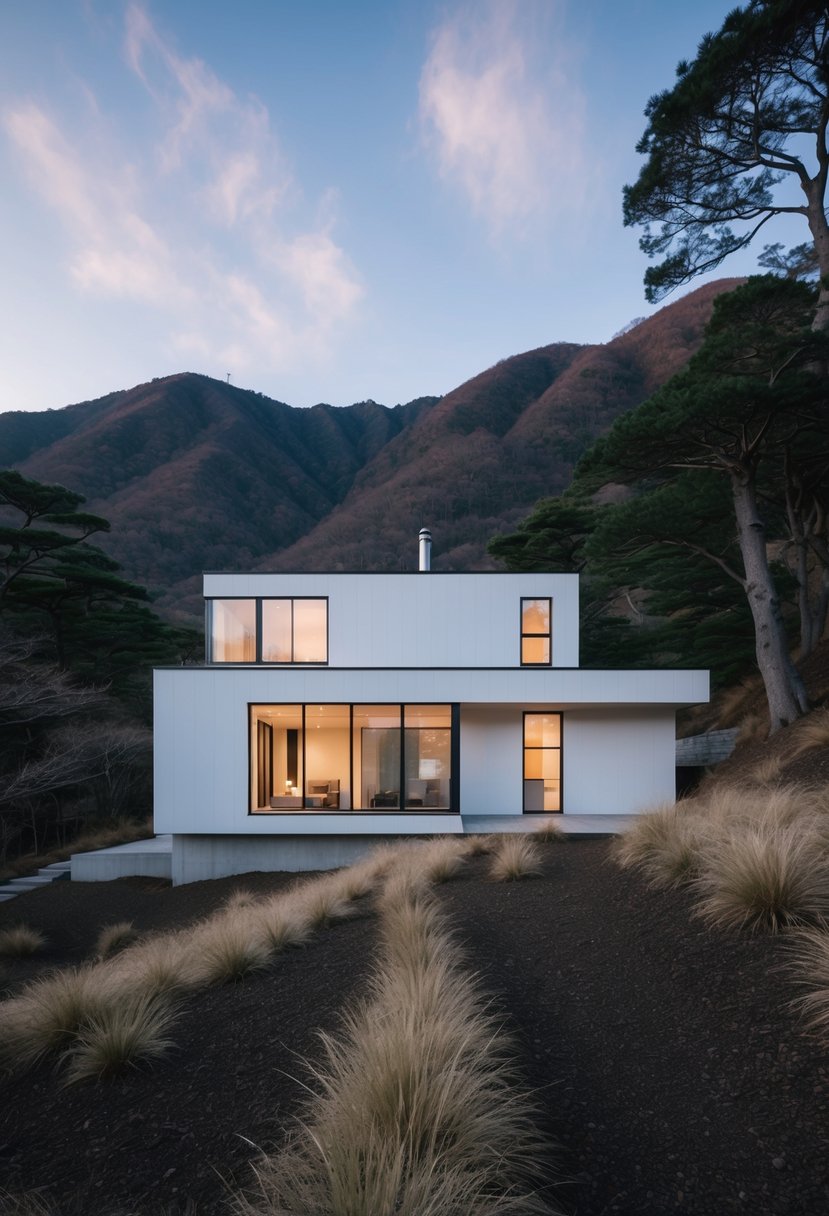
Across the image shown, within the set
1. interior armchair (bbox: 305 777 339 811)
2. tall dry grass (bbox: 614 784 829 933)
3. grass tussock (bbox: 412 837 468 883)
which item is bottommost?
interior armchair (bbox: 305 777 339 811)

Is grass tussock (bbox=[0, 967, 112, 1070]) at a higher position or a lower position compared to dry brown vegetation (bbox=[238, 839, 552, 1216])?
lower

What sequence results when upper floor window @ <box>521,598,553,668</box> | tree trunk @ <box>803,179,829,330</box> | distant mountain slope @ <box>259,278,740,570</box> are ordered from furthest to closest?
distant mountain slope @ <box>259,278,740,570</box>, upper floor window @ <box>521,598,553,668</box>, tree trunk @ <box>803,179,829,330</box>

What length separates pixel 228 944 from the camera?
13.9 ft

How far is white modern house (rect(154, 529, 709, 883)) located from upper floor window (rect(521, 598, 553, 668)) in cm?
3

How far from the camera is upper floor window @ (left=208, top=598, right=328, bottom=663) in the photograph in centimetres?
1224

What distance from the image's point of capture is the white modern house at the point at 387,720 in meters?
10.8

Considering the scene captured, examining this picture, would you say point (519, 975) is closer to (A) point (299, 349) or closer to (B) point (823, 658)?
(B) point (823, 658)

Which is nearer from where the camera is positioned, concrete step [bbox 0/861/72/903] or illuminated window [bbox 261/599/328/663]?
illuminated window [bbox 261/599/328/663]

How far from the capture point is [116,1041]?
286cm

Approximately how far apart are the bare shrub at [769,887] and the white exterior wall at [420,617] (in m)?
8.43

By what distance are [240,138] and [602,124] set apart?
506 inches

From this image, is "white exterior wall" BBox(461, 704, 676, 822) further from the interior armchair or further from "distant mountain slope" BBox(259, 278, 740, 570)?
"distant mountain slope" BBox(259, 278, 740, 570)

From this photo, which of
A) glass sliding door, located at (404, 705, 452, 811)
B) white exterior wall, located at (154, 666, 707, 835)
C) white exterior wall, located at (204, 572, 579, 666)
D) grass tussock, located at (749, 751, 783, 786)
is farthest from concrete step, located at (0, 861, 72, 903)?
grass tussock, located at (749, 751, 783, 786)

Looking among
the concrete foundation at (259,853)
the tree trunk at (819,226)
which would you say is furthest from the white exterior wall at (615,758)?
the tree trunk at (819,226)
